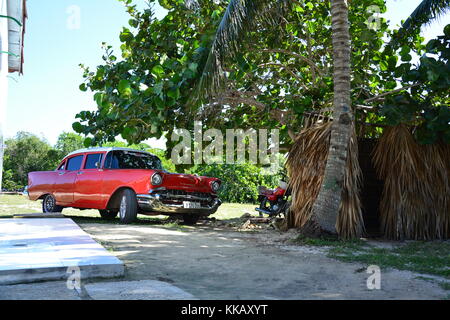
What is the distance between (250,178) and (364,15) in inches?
529

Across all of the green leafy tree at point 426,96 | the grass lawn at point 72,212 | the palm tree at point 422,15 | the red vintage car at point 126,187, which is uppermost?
the palm tree at point 422,15

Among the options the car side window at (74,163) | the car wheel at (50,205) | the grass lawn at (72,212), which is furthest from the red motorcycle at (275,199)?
the car wheel at (50,205)

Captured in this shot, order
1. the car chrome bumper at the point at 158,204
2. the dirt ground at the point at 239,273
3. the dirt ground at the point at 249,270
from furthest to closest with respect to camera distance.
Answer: the car chrome bumper at the point at 158,204 < the dirt ground at the point at 249,270 < the dirt ground at the point at 239,273

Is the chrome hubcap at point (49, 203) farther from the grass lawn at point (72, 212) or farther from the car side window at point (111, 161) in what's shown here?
the car side window at point (111, 161)

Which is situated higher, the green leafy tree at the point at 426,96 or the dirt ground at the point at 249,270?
the green leafy tree at the point at 426,96

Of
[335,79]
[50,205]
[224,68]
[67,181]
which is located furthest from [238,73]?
[50,205]

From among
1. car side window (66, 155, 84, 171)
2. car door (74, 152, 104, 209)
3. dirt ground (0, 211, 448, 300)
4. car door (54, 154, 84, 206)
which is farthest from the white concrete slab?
car side window (66, 155, 84, 171)

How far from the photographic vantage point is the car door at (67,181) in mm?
10789

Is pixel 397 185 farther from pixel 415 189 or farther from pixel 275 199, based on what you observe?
pixel 275 199

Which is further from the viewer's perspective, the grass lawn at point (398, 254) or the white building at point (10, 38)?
the grass lawn at point (398, 254)

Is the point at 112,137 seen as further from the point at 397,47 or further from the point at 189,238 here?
the point at 397,47

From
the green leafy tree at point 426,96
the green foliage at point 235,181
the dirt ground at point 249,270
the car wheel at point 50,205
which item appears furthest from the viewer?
the green foliage at point 235,181

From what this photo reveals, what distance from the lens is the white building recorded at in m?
4.57
